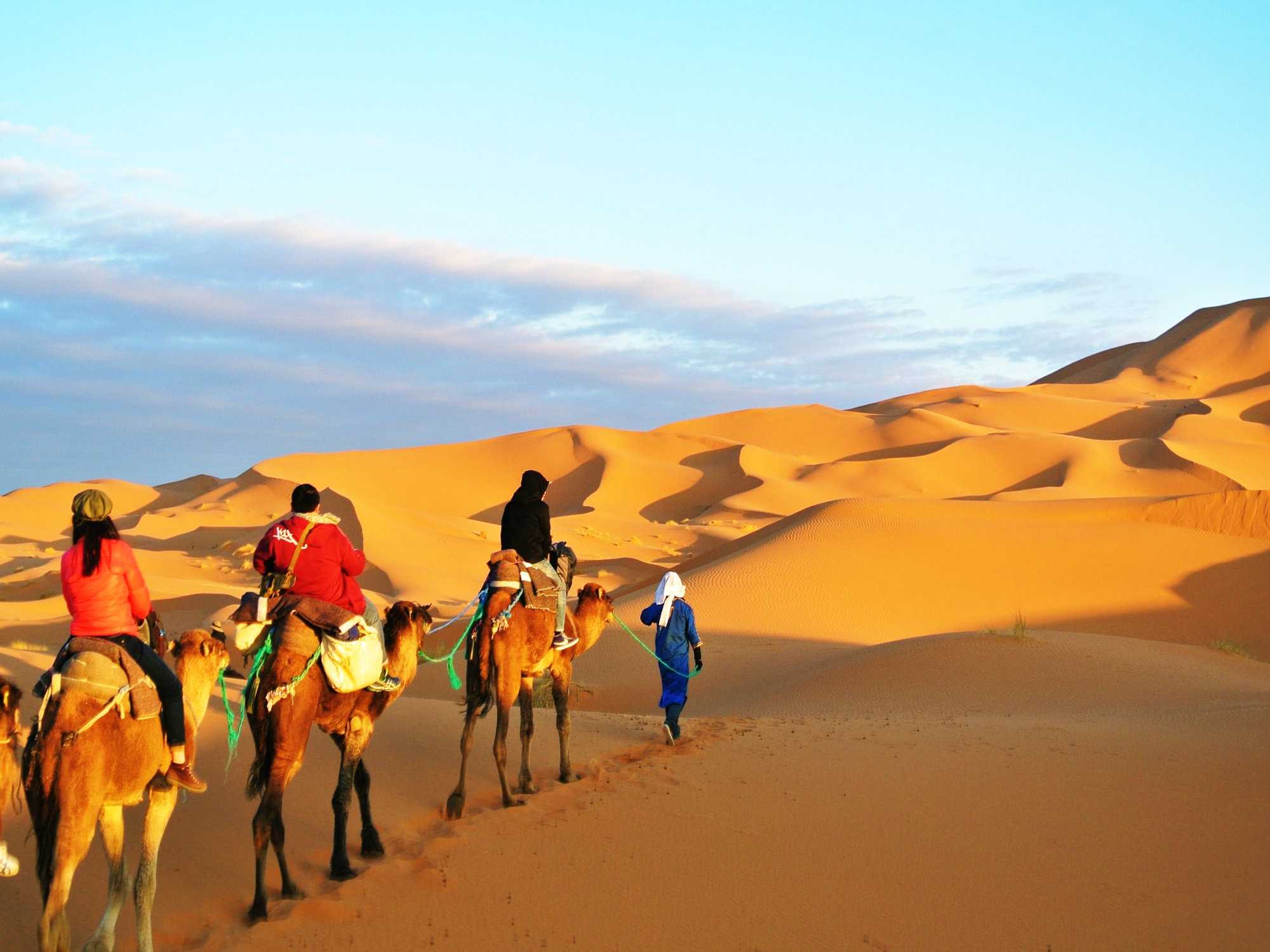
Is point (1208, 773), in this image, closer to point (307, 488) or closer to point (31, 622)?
point (307, 488)

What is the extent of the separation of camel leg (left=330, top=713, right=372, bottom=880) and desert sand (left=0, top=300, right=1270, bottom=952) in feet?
0.59

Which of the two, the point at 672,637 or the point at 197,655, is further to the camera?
the point at 672,637

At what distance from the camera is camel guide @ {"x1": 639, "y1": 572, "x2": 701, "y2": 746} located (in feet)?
37.4

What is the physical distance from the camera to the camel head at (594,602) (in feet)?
34.0

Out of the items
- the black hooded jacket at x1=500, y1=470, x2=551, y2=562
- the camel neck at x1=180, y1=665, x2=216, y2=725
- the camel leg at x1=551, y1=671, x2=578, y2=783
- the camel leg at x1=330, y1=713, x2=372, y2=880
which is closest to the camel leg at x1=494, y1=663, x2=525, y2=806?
the camel leg at x1=551, y1=671, x2=578, y2=783

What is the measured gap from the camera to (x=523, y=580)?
29.4 feet

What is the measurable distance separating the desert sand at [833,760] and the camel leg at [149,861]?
0.46 meters

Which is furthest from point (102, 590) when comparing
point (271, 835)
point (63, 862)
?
point (271, 835)

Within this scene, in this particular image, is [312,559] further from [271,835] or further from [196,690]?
[271,835]

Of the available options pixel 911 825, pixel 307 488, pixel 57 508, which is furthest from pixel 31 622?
pixel 57 508

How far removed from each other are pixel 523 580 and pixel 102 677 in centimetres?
393

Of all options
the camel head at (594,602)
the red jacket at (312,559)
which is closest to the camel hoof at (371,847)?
the red jacket at (312,559)

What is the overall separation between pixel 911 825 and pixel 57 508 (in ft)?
203

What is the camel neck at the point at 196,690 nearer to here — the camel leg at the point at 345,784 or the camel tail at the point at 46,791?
the camel tail at the point at 46,791
